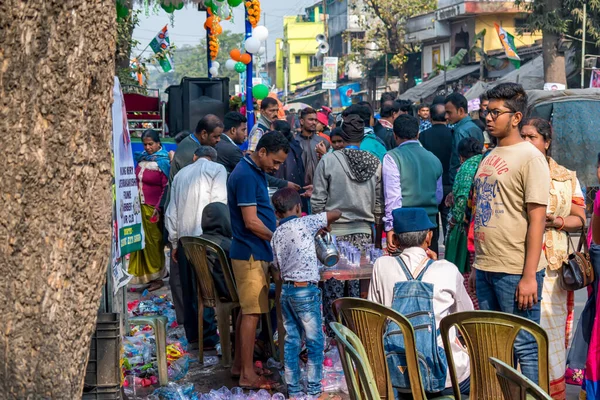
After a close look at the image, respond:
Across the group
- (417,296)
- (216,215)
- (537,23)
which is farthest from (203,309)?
(537,23)

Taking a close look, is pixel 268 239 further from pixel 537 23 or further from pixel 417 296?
pixel 537 23

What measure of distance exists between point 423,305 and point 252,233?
188 cm

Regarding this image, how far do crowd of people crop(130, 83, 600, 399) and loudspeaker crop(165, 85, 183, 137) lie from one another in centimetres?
736

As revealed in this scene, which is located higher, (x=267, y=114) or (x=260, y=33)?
(x=260, y=33)

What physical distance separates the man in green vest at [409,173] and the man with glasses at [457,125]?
1.00m

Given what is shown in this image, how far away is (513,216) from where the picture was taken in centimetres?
450

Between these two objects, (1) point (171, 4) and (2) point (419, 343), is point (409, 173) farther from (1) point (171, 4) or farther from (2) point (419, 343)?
(1) point (171, 4)

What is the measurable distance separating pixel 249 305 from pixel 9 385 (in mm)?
3505

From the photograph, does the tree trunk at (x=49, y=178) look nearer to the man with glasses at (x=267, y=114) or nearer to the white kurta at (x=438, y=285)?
the white kurta at (x=438, y=285)

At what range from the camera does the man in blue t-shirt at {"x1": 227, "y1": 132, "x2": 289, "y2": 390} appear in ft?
18.8

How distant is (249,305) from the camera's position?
5.95 m

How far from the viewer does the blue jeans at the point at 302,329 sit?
5.59m

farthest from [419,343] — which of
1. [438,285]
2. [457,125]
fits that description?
[457,125]

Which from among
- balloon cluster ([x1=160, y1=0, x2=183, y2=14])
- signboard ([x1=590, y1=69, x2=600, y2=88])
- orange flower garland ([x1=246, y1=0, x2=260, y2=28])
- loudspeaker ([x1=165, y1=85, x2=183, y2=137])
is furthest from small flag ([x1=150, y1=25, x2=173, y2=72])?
balloon cluster ([x1=160, y1=0, x2=183, y2=14])
